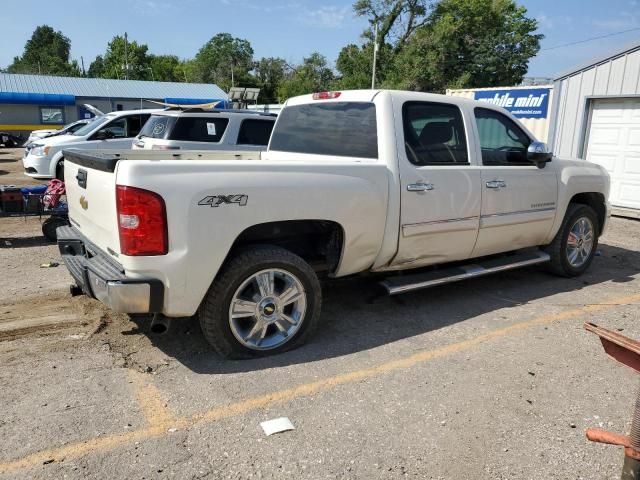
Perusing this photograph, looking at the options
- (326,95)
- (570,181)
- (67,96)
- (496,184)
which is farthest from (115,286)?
(67,96)

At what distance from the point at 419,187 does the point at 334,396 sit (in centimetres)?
190

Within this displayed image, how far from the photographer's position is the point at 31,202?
711 centimetres

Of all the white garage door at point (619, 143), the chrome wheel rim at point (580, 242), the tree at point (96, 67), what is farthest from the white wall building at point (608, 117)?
the tree at point (96, 67)

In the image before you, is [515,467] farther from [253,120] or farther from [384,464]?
[253,120]

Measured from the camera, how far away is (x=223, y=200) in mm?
3400

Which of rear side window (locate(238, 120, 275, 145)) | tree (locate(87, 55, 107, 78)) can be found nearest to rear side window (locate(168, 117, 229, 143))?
rear side window (locate(238, 120, 275, 145))

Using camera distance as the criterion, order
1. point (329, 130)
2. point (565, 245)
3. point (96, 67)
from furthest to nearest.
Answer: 1. point (96, 67)
2. point (565, 245)
3. point (329, 130)

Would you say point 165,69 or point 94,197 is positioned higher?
point 165,69

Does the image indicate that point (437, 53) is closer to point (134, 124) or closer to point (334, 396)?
point (134, 124)

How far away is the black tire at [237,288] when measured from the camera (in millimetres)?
3578

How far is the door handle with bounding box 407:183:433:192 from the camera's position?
4.32 meters

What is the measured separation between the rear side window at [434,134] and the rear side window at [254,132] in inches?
219

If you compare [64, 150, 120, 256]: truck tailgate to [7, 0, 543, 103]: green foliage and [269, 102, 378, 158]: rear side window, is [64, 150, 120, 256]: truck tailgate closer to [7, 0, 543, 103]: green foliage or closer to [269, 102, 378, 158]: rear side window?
[269, 102, 378, 158]: rear side window

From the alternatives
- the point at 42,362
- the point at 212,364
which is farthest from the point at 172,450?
the point at 42,362
